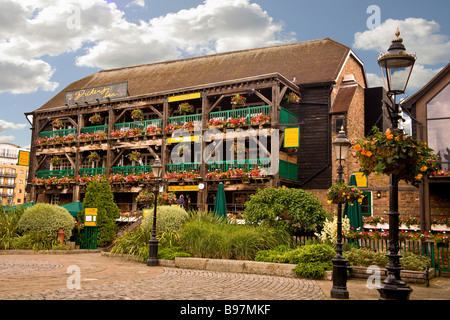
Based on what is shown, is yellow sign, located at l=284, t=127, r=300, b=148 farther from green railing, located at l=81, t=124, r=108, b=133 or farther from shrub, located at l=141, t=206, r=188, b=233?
green railing, located at l=81, t=124, r=108, b=133

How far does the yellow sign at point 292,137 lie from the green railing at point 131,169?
8.52m

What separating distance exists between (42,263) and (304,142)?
14952 millimetres

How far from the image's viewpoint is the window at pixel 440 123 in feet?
55.9

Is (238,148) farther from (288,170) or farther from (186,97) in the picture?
(186,97)

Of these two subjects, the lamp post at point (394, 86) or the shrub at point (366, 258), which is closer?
the lamp post at point (394, 86)

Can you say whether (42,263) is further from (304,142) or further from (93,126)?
(93,126)

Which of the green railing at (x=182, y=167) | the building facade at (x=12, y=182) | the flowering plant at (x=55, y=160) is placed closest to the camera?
the green railing at (x=182, y=167)

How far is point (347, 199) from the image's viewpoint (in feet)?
30.4

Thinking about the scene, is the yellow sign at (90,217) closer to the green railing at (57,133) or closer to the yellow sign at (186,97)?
the yellow sign at (186,97)

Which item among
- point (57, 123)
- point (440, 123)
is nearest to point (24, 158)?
point (57, 123)

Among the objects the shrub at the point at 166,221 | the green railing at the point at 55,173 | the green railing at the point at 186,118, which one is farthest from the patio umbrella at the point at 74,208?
the green railing at the point at 55,173

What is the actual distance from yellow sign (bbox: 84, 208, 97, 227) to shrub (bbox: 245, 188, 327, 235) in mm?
7152

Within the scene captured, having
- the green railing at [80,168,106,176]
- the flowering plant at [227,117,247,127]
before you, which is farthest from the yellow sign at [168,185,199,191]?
the green railing at [80,168,106,176]
